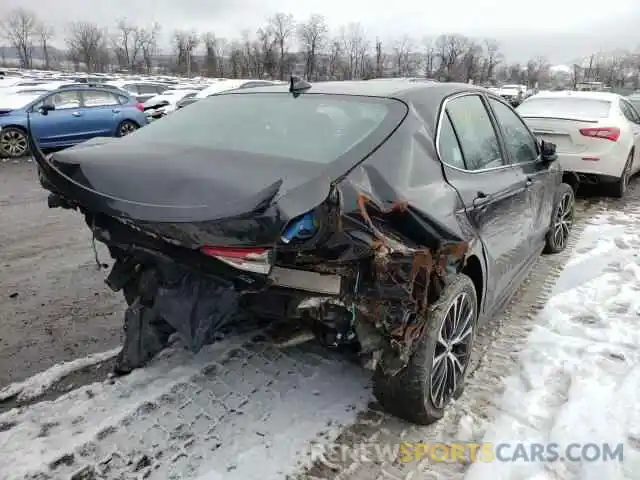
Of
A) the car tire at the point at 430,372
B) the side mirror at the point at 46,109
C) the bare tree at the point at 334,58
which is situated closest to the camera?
the car tire at the point at 430,372

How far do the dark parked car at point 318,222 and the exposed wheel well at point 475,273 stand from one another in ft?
Result: 0.03

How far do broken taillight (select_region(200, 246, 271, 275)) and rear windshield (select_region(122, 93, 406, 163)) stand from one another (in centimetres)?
58

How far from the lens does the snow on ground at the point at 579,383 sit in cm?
246

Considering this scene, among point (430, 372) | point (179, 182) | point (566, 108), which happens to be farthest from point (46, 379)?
point (566, 108)

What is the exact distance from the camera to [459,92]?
337 centimetres

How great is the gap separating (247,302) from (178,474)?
79 centimetres

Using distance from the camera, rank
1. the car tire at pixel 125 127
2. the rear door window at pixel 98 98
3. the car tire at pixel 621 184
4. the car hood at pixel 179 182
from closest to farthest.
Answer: the car hood at pixel 179 182 → the car tire at pixel 621 184 → the rear door window at pixel 98 98 → the car tire at pixel 125 127

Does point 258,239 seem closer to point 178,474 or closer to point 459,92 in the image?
point 178,474

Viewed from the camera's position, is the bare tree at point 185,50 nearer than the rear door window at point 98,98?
No

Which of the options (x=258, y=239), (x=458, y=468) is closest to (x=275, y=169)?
(x=258, y=239)

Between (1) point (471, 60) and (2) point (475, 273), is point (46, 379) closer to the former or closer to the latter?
(2) point (475, 273)

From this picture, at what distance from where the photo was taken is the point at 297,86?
3.23m

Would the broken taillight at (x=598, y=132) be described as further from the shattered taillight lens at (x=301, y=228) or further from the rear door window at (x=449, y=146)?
the shattered taillight lens at (x=301, y=228)

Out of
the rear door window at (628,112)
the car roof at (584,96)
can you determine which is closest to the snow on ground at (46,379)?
the car roof at (584,96)
